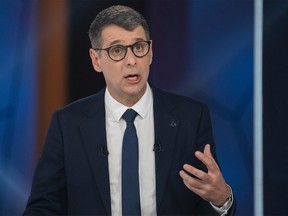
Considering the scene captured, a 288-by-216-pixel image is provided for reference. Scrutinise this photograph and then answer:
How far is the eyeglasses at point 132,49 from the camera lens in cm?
234

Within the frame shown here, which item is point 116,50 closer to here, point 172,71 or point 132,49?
point 132,49

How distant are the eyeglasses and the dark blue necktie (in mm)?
266

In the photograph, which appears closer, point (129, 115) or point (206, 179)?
point (206, 179)

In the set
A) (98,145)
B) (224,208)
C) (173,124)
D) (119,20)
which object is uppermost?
(119,20)

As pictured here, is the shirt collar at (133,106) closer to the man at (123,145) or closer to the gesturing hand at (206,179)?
the man at (123,145)

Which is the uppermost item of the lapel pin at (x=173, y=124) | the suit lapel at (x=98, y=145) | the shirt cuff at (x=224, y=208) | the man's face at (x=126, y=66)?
the man's face at (x=126, y=66)

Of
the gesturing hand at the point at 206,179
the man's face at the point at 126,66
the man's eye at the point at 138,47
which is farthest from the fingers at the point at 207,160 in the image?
→ the man's eye at the point at 138,47

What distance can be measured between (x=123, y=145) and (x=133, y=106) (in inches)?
7.7

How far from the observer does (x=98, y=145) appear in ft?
7.86

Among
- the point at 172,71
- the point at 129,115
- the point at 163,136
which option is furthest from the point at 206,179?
the point at 172,71

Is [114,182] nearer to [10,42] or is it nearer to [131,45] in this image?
[131,45]

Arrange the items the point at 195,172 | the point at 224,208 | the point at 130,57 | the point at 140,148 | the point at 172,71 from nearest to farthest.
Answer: the point at 195,172, the point at 224,208, the point at 130,57, the point at 140,148, the point at 172,71
